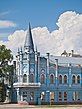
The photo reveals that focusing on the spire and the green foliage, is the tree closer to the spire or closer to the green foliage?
the green foliage

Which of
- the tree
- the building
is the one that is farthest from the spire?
the tree

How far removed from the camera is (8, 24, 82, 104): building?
233 ft

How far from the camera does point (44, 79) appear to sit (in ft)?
239

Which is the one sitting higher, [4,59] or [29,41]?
[29,41]

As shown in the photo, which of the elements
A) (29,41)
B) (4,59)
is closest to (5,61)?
(4,59)

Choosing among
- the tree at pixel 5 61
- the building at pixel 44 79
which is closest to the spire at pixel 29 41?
the building at pixel 44 79

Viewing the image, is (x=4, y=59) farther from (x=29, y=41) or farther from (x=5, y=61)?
(x=29, y=41)

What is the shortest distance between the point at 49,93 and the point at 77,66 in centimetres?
904

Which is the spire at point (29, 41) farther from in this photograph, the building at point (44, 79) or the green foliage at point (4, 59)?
the green foliage at point (4, 59)

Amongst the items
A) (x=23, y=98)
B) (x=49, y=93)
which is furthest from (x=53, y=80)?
(x=23, y=98)

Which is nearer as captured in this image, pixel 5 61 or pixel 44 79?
pixel 44 79

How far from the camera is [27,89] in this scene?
2788 inches

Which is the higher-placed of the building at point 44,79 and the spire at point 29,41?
the spire at point 29,41

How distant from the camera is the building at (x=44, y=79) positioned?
71.1 metres
